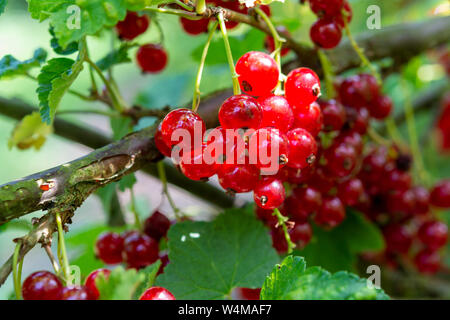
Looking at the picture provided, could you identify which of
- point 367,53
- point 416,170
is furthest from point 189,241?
point 416,170

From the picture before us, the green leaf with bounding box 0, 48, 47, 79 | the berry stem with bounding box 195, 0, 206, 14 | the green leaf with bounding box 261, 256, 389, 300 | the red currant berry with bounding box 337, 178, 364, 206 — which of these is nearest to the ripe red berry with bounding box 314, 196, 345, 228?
the red currant berry with bounding box 337, 178, 364, 206

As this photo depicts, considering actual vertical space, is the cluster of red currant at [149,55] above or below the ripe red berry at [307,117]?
above

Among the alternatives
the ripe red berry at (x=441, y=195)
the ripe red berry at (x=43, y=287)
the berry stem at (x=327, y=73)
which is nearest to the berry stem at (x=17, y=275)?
the ripe red berry at (x=43, y=287)

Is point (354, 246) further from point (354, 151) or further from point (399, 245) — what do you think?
point (354, 151)

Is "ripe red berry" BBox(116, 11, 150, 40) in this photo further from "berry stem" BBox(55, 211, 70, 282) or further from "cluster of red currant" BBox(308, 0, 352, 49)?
"berry stem" BBox(55, 211, 70, 282)

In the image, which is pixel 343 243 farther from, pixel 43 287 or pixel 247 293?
Answer: pixel 43 287

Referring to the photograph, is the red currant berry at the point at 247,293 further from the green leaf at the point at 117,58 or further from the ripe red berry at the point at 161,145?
the green leaf at the point at 117,58

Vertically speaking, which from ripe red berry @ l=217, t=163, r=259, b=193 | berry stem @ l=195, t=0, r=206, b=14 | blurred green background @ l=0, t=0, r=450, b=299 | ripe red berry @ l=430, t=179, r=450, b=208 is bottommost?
ripe red berry @ l=217, t=163, r=259, b=193
